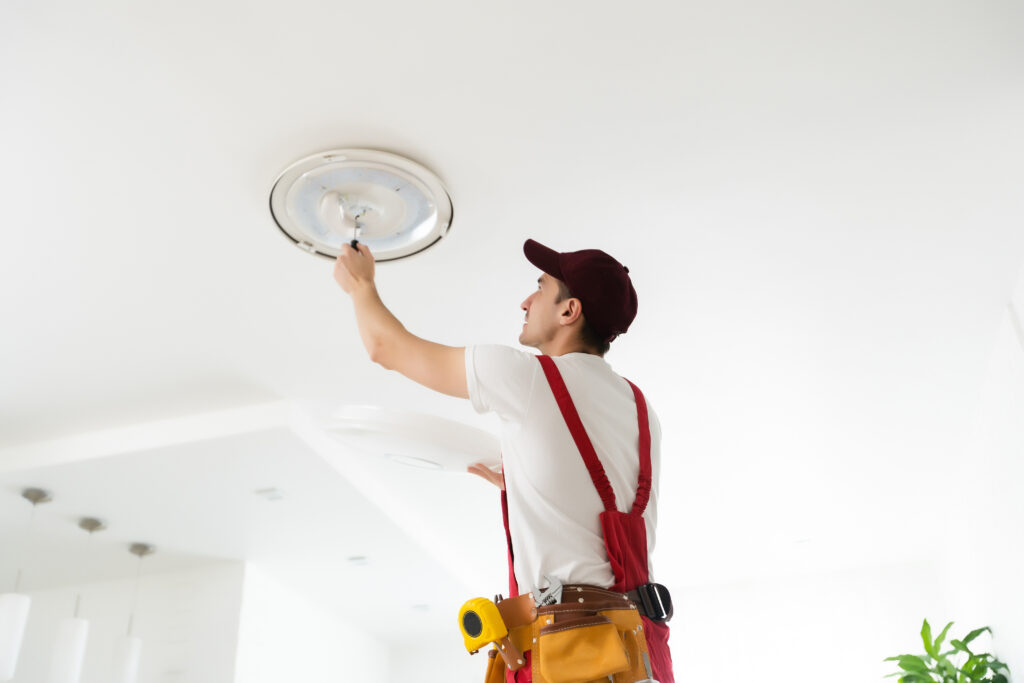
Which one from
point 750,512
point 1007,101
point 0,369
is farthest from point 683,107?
point 750,512

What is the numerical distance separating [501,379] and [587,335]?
276mm

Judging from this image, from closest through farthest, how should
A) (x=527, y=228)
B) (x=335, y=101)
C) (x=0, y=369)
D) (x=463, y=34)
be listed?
(x=463, y=34), (x=335, y=101), (x=527, y=228), (x=0, y=369)

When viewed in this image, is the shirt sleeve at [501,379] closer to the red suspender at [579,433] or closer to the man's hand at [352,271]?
the red suspender at [579,433]

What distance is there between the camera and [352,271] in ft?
5.50

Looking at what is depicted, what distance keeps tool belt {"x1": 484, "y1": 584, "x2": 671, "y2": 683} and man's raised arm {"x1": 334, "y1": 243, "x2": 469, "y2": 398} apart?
0.34m

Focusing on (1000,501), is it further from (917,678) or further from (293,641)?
(293,641)

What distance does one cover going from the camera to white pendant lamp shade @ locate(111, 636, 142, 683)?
151 inches

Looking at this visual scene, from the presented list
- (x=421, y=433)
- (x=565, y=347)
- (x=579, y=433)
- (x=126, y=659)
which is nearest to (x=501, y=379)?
(x=579, y=433)

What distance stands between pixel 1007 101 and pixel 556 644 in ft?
5.44

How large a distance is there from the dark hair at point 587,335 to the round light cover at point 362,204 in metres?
0.66

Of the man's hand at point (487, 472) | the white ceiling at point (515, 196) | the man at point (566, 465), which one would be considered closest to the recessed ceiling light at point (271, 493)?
the white ceiling at point (515, 196)

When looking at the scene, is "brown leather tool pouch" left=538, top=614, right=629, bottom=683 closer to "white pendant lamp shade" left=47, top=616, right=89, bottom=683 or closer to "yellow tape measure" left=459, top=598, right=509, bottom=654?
"yellow tape measure" left=459, top=598, right=509, bottom=654

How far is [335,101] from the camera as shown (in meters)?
1.86

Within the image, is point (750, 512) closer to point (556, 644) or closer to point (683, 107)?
point (683, 107)
